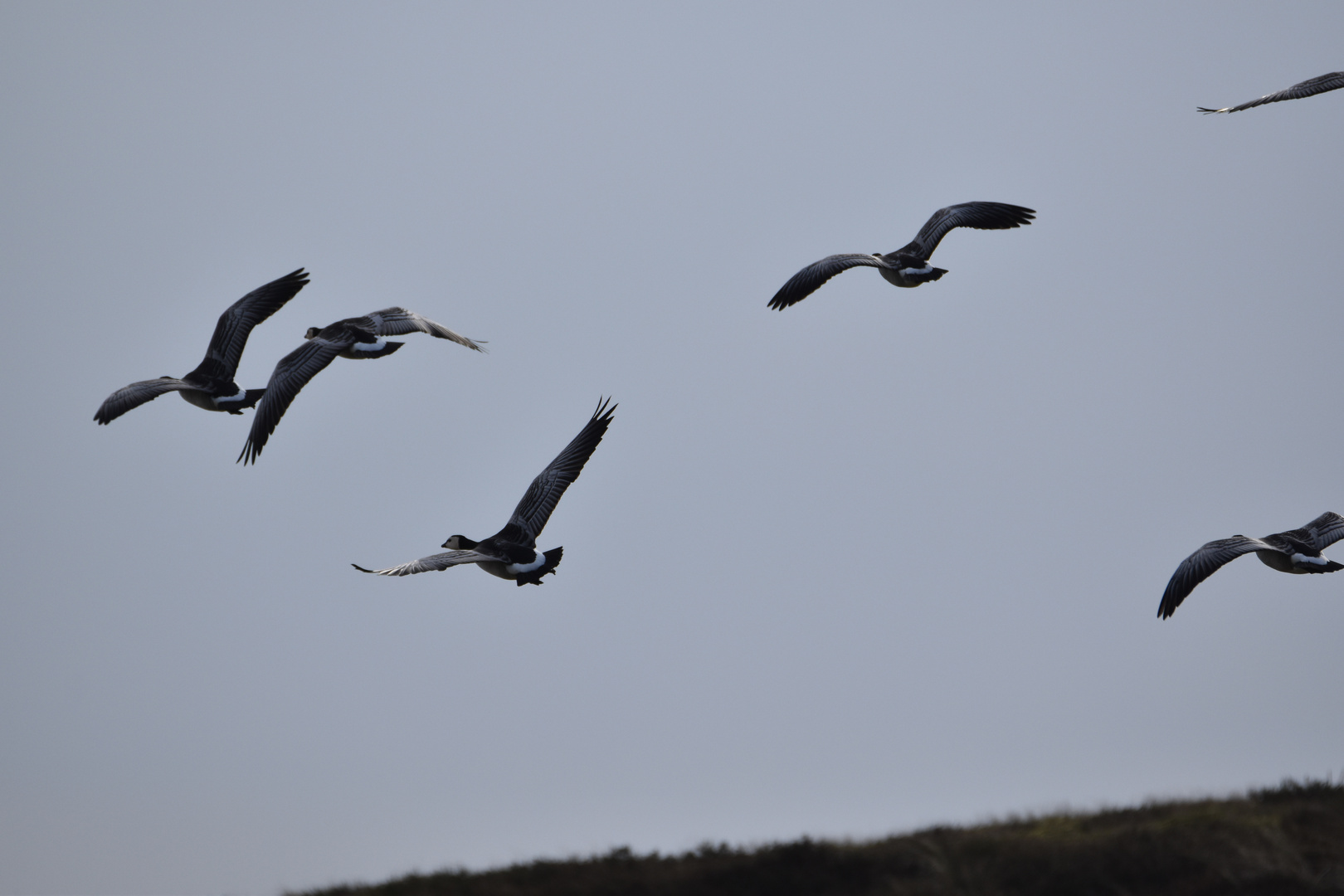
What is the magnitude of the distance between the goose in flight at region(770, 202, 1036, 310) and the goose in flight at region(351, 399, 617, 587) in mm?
4374

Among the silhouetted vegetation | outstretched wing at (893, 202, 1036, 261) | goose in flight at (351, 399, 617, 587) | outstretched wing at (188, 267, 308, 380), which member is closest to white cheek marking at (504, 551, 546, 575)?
goose in flight at (351, 399, 617, 587)

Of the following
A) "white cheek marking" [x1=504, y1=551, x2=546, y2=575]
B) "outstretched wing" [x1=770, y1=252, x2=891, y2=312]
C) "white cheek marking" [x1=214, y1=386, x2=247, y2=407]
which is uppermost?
"outstretched wing" [x1=770, y1=252, x2=891, y2=312]

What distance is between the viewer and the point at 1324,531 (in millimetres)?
21688

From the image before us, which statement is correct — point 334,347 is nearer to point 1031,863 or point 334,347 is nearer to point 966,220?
point 966,220

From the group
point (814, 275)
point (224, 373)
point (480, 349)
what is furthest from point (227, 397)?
point (814, 275)

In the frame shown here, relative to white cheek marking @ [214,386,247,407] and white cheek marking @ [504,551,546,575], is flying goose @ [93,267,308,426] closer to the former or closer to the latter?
white cheek marking @ [214,386,247,407]

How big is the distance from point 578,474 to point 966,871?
11.0 meters

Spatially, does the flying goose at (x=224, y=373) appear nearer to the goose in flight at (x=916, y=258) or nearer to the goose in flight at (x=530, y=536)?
the goose in flight at (x=530, y=536)

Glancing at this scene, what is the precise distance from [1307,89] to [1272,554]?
766cm

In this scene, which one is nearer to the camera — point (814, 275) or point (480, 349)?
point (480, 349)

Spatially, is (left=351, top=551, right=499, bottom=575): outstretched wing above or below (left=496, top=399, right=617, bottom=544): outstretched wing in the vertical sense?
below

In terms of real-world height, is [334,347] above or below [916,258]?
below

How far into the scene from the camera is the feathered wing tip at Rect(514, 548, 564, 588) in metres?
20.4

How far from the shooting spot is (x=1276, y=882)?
13398 millimetres
